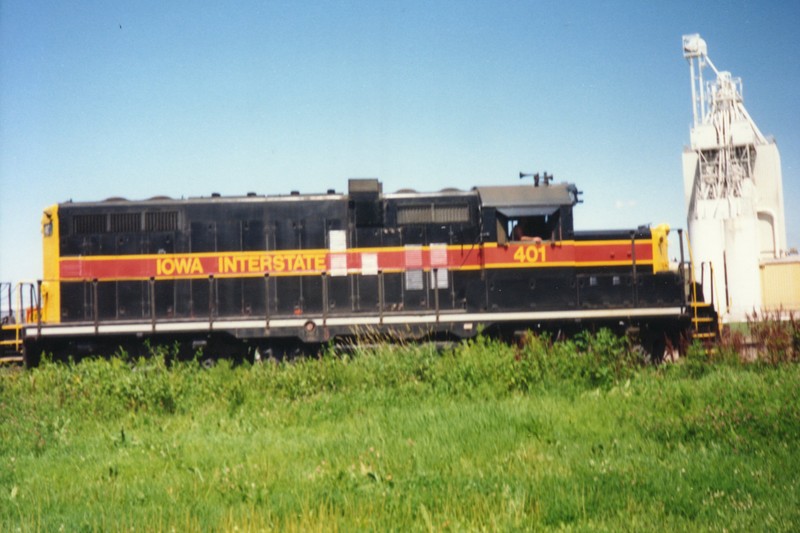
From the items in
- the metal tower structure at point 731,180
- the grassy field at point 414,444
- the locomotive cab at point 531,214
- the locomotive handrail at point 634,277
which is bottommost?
the grassy field at point 414,444

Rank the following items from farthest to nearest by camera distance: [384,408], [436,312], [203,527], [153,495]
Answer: [436,312] → [384,408] → [153,495] → [203,527]

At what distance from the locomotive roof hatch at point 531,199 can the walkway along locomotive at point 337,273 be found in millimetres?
29

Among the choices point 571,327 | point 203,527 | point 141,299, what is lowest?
point 203,527

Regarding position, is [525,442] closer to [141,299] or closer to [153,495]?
[153,495]

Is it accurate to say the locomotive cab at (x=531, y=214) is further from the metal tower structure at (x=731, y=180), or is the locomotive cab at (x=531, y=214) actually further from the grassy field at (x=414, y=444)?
the metal tower structure at (x=731, y=180)

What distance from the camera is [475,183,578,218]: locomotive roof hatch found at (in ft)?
41.3

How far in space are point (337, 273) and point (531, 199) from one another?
14.1 feet

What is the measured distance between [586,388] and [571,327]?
378cm

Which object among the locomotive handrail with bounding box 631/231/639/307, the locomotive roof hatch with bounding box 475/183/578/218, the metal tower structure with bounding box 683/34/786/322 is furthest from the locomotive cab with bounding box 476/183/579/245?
the metal tower structure with bounding box 683/34/786/322

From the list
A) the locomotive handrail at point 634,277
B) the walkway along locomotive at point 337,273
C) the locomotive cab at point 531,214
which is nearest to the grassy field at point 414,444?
the walkway along locomotive at point 337,273

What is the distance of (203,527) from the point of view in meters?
4.64

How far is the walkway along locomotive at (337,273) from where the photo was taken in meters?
12.3

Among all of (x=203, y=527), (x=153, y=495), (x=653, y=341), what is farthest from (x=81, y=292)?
(x=653, y=341)

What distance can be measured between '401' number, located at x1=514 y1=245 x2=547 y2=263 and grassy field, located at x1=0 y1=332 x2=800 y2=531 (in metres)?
2.58
